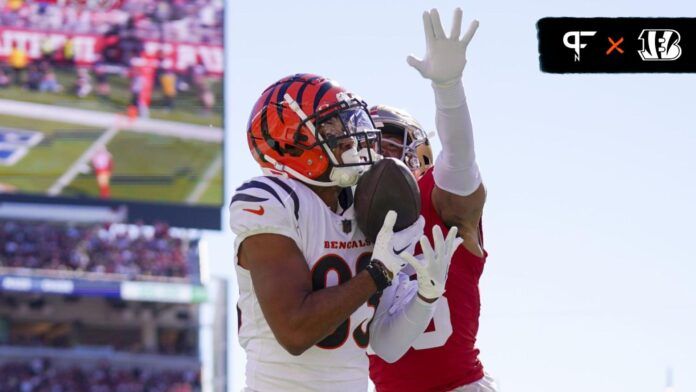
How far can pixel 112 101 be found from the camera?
36.2m

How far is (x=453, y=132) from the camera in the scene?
4691 millimetres

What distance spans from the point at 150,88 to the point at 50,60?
2.82m

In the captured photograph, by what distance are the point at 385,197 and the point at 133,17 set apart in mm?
34177

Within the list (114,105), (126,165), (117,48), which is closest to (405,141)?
(126,165)

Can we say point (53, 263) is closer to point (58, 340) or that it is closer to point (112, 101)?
point (58, 340)

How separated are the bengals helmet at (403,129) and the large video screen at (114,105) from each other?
100ft

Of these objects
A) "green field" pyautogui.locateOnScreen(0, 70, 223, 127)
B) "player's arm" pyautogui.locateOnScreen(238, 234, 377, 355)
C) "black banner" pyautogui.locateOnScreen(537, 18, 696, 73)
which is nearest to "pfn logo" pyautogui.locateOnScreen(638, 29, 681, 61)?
"black banner" pyautogui.locateOnScreen(537, 18, 696, 73)

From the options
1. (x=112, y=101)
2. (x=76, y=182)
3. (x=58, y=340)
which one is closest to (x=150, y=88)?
(x=112, y=101)

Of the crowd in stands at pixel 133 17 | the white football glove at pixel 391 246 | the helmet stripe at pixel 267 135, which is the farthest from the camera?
the crowd in stands at pixel 133 17

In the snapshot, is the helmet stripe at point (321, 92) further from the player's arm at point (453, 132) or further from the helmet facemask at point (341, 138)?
the player's arm at point (453, 132)

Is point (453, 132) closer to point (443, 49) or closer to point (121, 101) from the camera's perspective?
point (443, 49)

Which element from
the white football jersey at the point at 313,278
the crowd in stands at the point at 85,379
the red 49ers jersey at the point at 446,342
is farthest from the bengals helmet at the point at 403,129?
the crowd in stands at the point at 85,379

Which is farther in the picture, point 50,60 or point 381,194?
point 50,60

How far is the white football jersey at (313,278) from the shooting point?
13.6 ft
